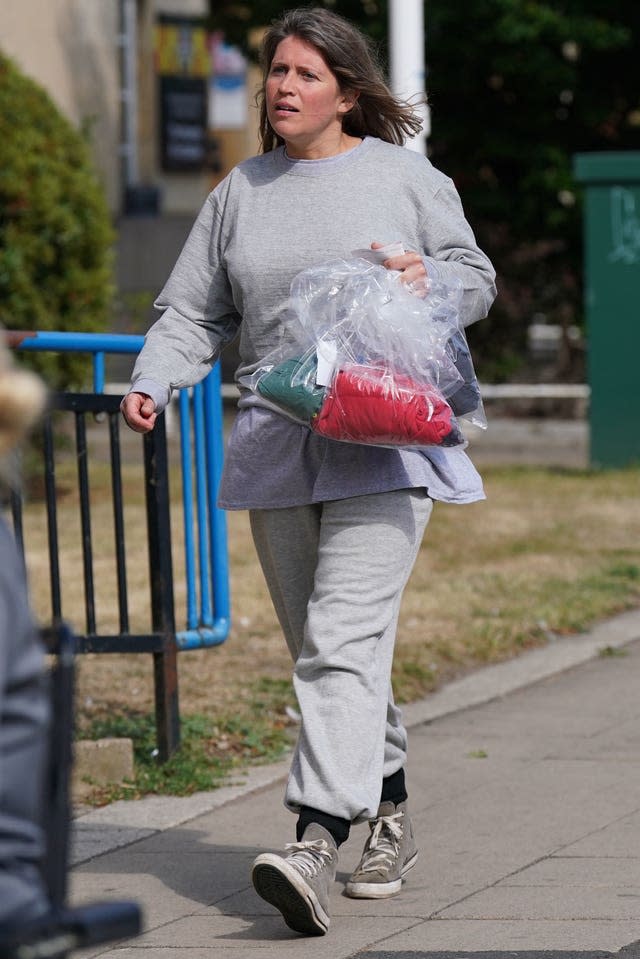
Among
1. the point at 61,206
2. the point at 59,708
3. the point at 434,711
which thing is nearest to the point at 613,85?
the point at 61,206

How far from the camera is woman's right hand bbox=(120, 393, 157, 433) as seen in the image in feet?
13.1

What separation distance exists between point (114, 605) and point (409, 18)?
135 inches

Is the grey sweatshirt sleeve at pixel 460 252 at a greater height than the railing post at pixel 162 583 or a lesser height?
greater

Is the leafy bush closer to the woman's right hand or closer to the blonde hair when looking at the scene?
the woman's right hand

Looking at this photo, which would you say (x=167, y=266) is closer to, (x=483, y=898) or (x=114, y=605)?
(x=114, y=605)

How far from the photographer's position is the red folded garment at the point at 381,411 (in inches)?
149

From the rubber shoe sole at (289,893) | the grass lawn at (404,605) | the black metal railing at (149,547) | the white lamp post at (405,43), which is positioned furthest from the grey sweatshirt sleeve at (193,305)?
the white lamp post at (405,43)

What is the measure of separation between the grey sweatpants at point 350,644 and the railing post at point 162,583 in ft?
3.68

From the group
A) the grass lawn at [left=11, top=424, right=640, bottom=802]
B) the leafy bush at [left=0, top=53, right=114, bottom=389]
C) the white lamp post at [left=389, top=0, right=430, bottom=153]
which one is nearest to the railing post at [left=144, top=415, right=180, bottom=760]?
the grass lawn at [left=11, top=424, right=640, bottom=802]

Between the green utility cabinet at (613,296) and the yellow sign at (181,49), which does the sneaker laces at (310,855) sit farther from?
the yellow sign at (181,49)

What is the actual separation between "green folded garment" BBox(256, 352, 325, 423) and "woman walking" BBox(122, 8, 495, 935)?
0.10 m

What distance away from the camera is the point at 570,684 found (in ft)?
21.1

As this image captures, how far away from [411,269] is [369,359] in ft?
0.70

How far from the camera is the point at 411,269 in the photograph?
3.89m
